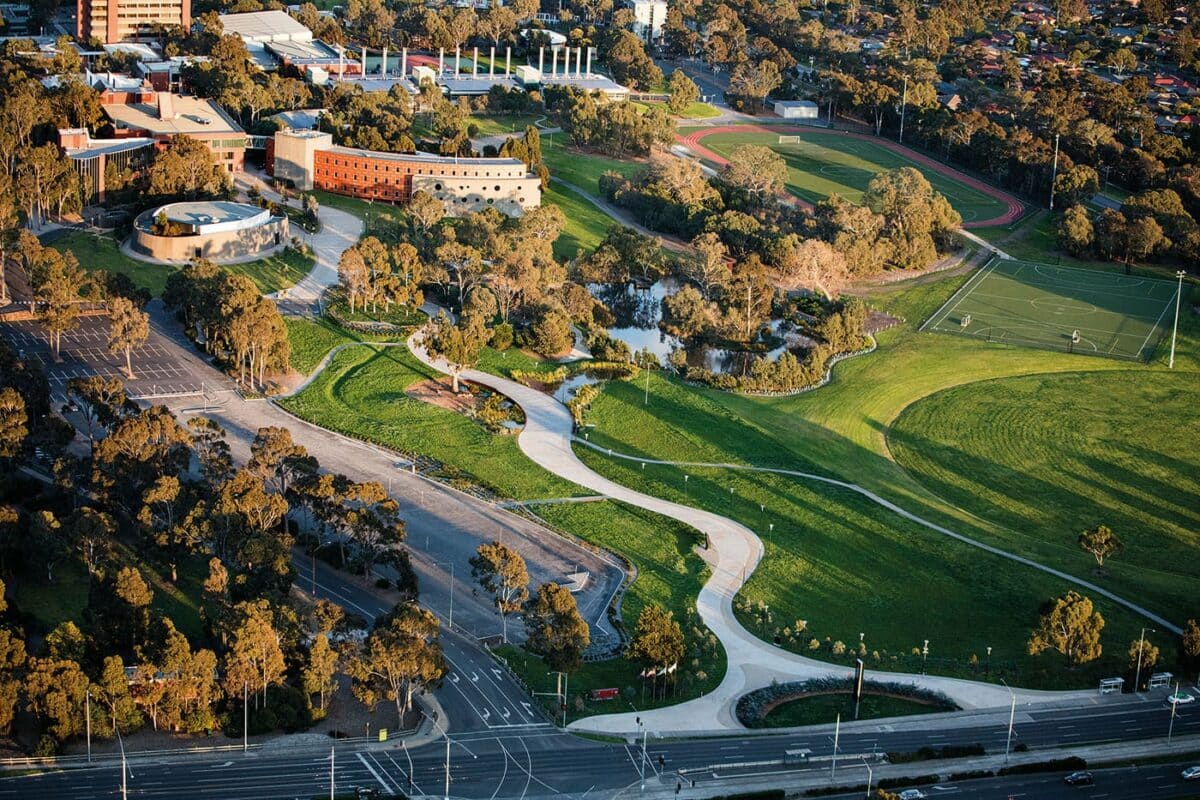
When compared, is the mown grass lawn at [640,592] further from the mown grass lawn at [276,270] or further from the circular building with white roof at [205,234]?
the circular building with white roof at [205,234]

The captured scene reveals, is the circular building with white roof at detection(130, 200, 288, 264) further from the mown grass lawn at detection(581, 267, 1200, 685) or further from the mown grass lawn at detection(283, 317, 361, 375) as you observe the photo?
the mown grass lawn at detection(581, 267, 1200, 685)

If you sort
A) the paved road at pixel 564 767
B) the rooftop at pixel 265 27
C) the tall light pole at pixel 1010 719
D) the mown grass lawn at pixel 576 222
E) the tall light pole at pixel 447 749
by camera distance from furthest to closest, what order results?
the rooftop at pixel 265 27 < the mown grass lawn at pixel 576 222 < the tall light pole at pixel 1010 719 < the tall light pole at pixel 447 749 < the paved road at pixel 564 767

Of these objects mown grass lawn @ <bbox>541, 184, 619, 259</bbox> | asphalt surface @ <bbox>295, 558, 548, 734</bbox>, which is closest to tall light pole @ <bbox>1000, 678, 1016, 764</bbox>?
asphalt surface @ <bbox>295, 558, 548, 734</bbox>

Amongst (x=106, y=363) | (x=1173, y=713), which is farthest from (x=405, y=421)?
(x=1173, y=713)

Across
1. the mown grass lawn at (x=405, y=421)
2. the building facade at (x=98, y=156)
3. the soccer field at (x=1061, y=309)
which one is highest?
the building facade at (x=98, y=156)

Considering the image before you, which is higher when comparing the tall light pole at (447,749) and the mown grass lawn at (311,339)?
the mown grass lawn at (311,339)

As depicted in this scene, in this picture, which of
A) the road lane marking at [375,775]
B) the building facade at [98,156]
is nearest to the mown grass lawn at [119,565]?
the road lane marking at [375,775]

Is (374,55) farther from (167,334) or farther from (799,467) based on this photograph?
(799,467)
